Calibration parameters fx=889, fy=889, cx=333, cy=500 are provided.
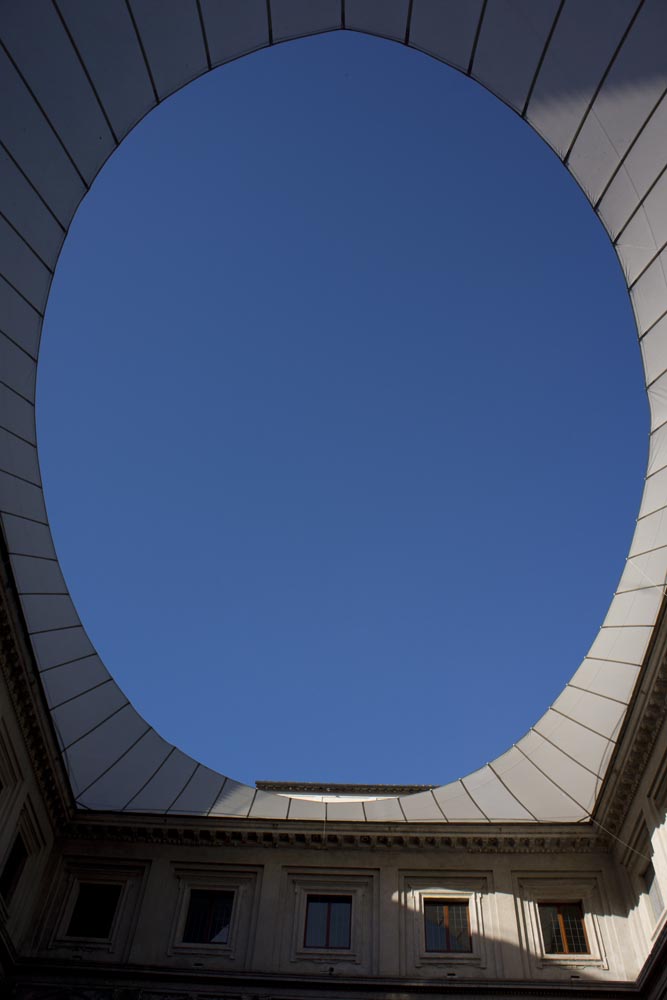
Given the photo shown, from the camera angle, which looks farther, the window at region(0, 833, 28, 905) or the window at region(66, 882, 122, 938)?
the window at region(66, 882, 122, 938)

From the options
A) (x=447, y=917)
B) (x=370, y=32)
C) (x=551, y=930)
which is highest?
(x=370, y=32)

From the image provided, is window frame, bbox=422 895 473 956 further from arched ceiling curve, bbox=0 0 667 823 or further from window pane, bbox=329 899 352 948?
arched ceiling curve, bbox=0 0 667 823

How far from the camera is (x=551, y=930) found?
19.1m

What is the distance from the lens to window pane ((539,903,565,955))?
1878 centimetres

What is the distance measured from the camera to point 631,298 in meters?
16.1

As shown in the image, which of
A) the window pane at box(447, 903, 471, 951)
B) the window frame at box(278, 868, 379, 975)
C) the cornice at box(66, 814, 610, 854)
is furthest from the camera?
the cornice at box(66, 814, 610, 854)

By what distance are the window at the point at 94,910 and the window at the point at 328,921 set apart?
437 cm

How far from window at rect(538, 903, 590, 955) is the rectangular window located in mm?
1646

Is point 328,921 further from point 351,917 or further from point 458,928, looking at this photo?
point 458,928

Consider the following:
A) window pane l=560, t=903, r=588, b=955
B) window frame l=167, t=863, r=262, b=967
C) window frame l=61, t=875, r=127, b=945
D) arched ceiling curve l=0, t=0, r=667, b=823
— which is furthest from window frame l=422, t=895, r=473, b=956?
window frame l=61, t=875, r=127, b=945

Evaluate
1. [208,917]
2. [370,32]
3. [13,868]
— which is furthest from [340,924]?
[370,32]

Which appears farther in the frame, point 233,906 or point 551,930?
point 233,906

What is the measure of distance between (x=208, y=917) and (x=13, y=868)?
4.37m

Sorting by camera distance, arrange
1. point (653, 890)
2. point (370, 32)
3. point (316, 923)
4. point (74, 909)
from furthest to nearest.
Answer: point (74, 909), point (316, 923), point (653, 890), point (370, 32)
